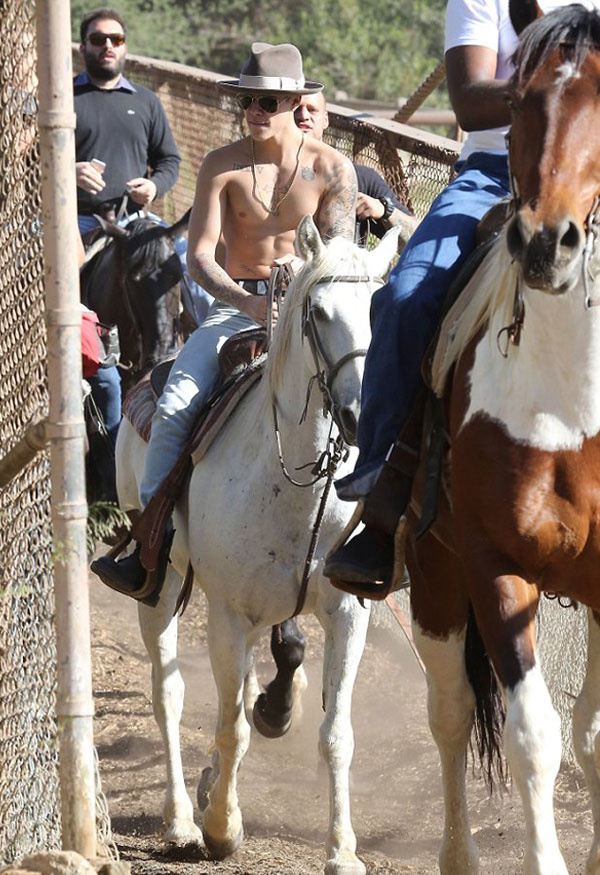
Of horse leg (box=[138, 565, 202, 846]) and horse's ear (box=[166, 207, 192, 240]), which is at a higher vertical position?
horse's ear (box=[166, 207, 192, 240])

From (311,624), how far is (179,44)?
1301 centimetres

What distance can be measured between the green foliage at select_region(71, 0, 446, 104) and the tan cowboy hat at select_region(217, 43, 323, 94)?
48.3 feet

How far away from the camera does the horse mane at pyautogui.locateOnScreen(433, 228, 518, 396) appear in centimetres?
401

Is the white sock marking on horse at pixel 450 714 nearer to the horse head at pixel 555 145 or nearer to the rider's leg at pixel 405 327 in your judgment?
the rider's leg at pixel 405 327

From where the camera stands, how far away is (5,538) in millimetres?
4562

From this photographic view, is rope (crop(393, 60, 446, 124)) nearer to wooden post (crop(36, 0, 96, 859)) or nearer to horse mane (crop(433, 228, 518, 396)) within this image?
horse mane (crop(433, 228, 518, 396))

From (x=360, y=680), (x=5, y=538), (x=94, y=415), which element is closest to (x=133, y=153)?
→ (x=94, y=415)

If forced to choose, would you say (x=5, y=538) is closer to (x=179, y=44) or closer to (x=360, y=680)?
(x=360, y=680)

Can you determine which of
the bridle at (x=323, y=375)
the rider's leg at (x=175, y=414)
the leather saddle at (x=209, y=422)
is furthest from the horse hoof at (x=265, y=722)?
the bridle at (x=323, y=375)

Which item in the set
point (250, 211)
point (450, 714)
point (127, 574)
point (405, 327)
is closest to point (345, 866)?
point (450, 714)

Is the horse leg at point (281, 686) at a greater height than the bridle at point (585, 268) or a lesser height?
lesser

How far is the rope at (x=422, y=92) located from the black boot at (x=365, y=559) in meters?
5.20

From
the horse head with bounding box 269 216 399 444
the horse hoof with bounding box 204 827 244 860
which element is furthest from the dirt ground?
the horse head with bounding box 269 216 399 444

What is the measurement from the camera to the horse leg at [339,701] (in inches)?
217
